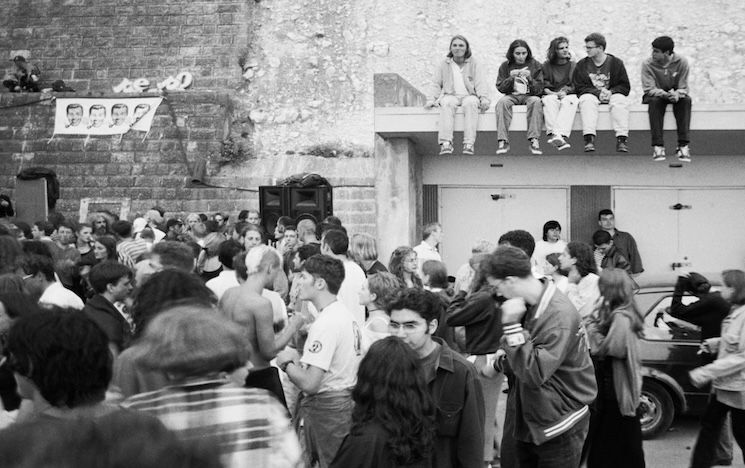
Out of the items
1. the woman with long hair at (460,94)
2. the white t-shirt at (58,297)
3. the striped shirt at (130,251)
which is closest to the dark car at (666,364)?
the striped shirt at (130,251)

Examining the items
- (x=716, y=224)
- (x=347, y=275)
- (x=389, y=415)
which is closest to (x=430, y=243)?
(x=347, y=275)

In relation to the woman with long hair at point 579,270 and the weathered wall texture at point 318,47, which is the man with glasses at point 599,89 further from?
the weathered wall texture at point 318,47

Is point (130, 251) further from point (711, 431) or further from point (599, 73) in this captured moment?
point (599, 73)

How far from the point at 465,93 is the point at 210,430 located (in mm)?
12043

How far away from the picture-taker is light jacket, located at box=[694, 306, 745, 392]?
672cm

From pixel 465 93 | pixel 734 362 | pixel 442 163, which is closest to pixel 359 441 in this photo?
pixel 734 362

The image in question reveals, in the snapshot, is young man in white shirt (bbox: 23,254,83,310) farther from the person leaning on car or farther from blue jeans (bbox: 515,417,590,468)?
the person leaning on car

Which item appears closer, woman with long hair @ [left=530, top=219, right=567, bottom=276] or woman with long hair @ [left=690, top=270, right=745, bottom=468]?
woman with long hair @ [left=690, top=270, right=745, bottom=468]

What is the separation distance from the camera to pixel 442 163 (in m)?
16.7

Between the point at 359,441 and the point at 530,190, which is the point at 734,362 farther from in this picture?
the point at 530,190

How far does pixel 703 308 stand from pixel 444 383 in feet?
13.4

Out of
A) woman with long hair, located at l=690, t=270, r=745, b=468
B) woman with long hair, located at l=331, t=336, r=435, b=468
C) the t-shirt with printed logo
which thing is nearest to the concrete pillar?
the t-shirt with printed logo

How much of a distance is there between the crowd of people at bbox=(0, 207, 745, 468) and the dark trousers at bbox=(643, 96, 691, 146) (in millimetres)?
5662

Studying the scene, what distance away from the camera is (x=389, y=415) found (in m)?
3.99
